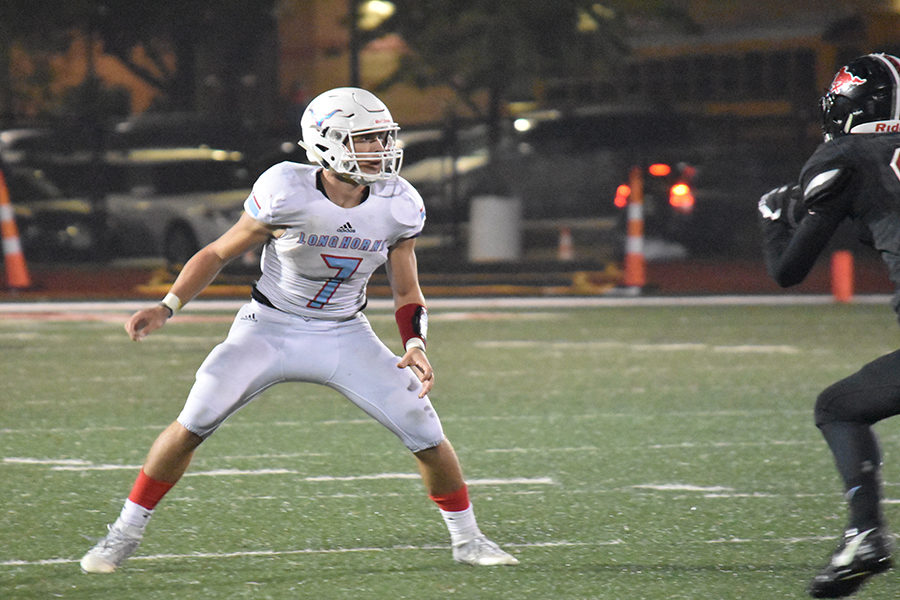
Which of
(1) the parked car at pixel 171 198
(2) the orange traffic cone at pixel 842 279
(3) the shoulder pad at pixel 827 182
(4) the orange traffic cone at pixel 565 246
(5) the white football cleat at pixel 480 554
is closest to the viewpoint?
(3) the shoulder pad at pixel 827 182

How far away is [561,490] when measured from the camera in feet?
21.0

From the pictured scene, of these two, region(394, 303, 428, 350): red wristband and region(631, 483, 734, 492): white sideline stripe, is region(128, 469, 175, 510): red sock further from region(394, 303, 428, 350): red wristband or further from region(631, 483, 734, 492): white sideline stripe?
region(631, 483, 734, 492): white sideline stripe

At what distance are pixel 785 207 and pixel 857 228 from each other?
22 centimetres

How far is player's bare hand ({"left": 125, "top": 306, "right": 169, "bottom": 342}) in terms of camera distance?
4.88 meters

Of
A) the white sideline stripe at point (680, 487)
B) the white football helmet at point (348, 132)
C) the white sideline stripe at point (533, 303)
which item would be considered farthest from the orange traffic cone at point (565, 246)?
the white football helmet at point (348, 132)

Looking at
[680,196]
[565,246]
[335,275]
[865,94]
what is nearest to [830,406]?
[865,94]

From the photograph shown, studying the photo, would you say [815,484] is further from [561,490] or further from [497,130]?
[497,130]

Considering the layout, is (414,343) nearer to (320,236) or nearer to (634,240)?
(320,236)

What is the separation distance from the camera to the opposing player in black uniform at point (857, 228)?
14.2 ft

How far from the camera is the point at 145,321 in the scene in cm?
490

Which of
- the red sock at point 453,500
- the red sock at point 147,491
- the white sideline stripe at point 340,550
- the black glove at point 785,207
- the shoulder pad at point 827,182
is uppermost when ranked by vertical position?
the shoulder pad at point 827,182

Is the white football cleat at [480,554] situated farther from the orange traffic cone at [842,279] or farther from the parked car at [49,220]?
the parked car at [49,220]

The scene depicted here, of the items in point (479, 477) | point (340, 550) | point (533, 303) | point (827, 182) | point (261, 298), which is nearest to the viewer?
point (827, 182)

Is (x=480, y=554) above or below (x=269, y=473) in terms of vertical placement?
above
